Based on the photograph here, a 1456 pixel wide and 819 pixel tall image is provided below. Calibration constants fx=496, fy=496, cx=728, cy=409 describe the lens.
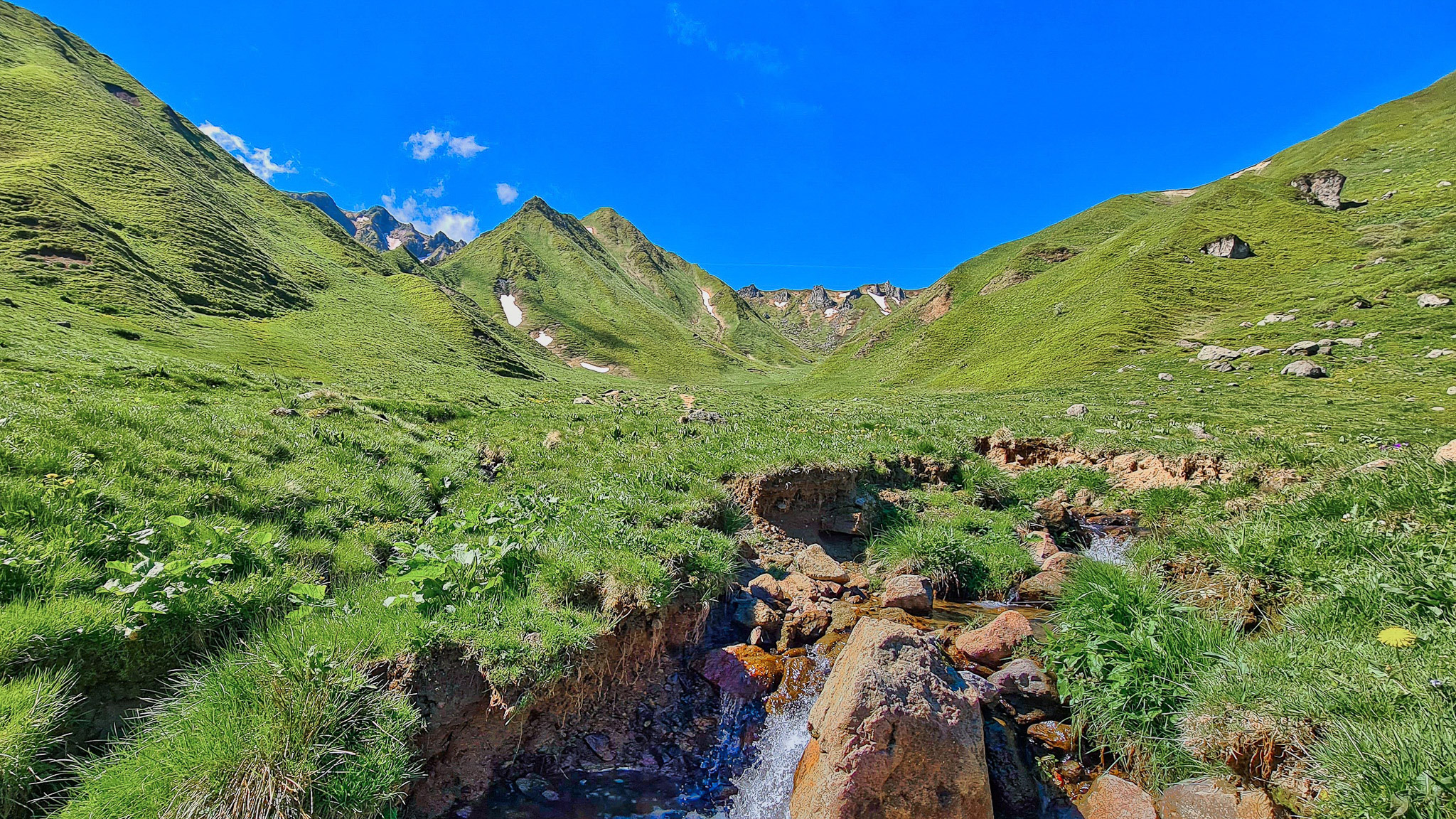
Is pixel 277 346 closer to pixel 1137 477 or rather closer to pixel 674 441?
pixel 674 441

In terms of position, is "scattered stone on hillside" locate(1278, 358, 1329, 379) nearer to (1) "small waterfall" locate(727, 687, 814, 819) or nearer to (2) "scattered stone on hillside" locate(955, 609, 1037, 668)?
(2) "scattered stone on hillside" locate(955, 609, 1037, 668)

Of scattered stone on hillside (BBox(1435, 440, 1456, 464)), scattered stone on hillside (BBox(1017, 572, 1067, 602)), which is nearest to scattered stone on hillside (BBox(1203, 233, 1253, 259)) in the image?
scattered stone on hillside (BBox(1435, 440, 1456, 464))

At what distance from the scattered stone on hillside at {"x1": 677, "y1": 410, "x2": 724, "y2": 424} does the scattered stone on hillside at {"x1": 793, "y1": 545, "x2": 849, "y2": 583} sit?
7.74 metres

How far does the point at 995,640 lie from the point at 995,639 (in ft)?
0.05

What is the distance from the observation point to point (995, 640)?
23.6 feet

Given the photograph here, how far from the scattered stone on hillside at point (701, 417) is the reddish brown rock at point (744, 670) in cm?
995

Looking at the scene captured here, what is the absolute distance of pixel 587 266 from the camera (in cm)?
16512

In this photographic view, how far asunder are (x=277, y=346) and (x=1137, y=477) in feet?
173

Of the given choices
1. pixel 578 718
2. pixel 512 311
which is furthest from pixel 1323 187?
pixel 512 311

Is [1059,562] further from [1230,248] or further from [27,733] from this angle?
[1230,248]

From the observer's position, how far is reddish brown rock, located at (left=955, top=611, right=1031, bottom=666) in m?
7.07

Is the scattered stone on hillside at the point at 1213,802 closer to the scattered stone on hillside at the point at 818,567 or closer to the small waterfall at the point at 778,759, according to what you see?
the small waterfall at the point at 778,759

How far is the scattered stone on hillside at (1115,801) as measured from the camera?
472 centimetres

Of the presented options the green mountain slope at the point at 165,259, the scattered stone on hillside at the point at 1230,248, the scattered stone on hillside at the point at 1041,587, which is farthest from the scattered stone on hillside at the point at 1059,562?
the scattered stone on hillside at the point at 1230,248
